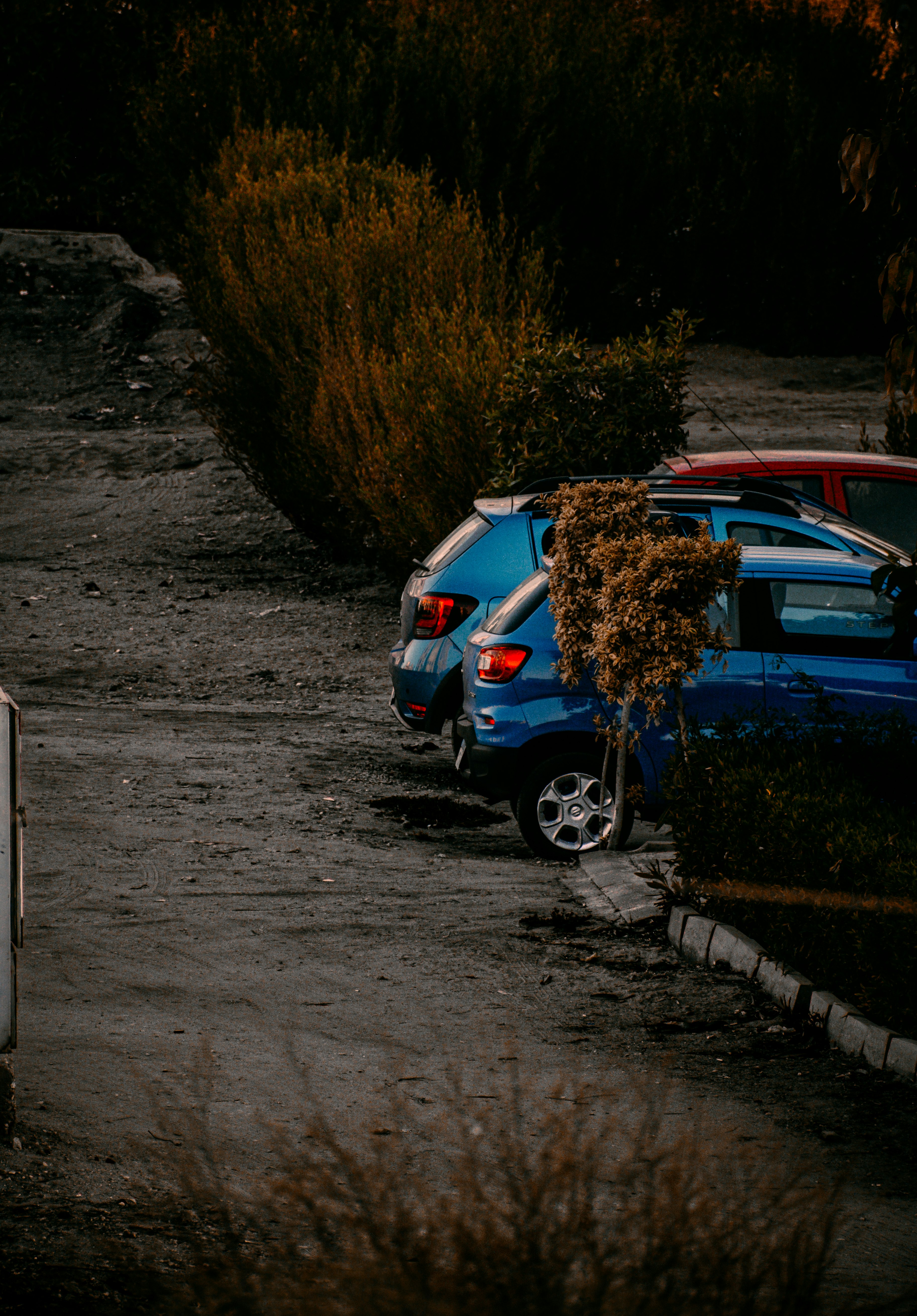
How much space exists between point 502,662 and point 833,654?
187cm

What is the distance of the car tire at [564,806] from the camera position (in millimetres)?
8422

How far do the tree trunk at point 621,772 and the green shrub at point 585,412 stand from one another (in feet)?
19.6

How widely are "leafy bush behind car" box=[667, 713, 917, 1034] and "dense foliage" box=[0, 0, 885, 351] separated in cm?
1957

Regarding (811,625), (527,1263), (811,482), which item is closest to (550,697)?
(811,625)

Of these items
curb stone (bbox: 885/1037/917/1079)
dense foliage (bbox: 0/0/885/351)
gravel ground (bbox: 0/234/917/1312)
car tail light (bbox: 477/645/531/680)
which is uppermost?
dense foliage (bbox: 0/0/885/351)

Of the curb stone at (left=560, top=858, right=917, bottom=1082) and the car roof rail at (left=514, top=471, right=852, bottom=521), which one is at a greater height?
the car roof rail at (left=514, top=471, right=852, bottom=521)

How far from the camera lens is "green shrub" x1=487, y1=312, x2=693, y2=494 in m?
13.9

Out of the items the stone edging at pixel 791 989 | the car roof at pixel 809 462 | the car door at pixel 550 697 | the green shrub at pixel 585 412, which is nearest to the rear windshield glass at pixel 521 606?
the car door at pixel 550 697

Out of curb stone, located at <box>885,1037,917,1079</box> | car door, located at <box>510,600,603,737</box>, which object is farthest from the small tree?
curb stone, located at <box>885,1037,917,1079</box>

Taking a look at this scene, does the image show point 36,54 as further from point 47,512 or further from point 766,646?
point 766,646

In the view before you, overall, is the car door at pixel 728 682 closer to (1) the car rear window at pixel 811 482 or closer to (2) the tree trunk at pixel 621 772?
(2) the tree trunk at pixel 621 772

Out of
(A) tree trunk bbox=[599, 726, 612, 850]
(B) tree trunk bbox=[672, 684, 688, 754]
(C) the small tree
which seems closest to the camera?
(C) the small tree

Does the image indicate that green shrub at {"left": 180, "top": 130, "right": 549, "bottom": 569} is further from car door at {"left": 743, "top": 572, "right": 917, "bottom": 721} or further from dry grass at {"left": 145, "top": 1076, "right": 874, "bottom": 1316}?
dry grass at {"left": 145, "top": 1076, "right": 874, "bottom": 1316}

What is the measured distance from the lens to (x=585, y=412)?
14.1m
